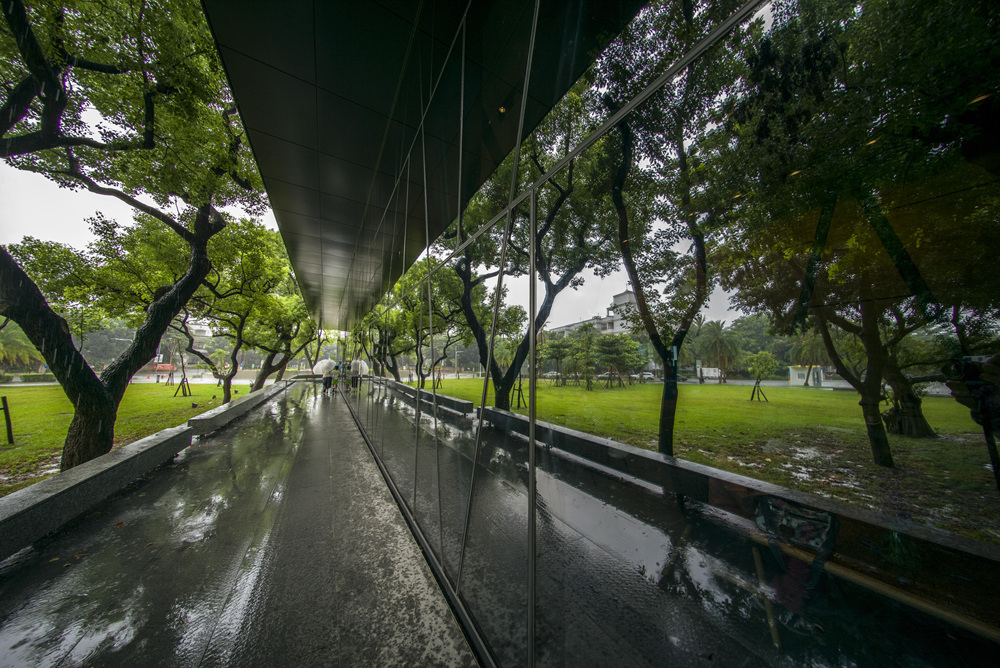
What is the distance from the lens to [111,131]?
5.96 m

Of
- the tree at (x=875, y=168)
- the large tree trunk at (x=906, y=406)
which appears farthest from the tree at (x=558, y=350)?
the large tree trunk at (x=906, y=406)

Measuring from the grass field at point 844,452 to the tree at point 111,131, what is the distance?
8273 millimetres

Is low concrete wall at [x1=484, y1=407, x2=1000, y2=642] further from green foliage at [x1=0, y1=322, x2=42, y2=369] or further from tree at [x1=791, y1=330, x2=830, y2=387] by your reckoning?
green foliage at [x1=0, y1=322, x2=42, y2=369]

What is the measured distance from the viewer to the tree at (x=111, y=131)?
4.58m

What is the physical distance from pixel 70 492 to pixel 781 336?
19.1ft

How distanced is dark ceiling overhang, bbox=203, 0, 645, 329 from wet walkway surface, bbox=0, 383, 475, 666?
151 inches

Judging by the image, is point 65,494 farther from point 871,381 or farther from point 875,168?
point 875,168

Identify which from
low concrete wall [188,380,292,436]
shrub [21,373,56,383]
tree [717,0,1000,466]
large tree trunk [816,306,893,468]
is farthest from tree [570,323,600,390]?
shrub [21,373,56,383]

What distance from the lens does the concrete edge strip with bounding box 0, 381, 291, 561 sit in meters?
2.64

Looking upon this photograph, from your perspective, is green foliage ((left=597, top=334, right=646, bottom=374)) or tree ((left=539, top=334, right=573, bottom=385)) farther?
tree ((left=539, top=334, right=573, bottom=385))

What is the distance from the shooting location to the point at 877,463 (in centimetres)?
96

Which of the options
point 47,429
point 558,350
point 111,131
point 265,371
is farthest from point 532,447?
point 265,371

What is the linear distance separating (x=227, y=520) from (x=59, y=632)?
1.30 m

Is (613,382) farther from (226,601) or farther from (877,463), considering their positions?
(226,601)
